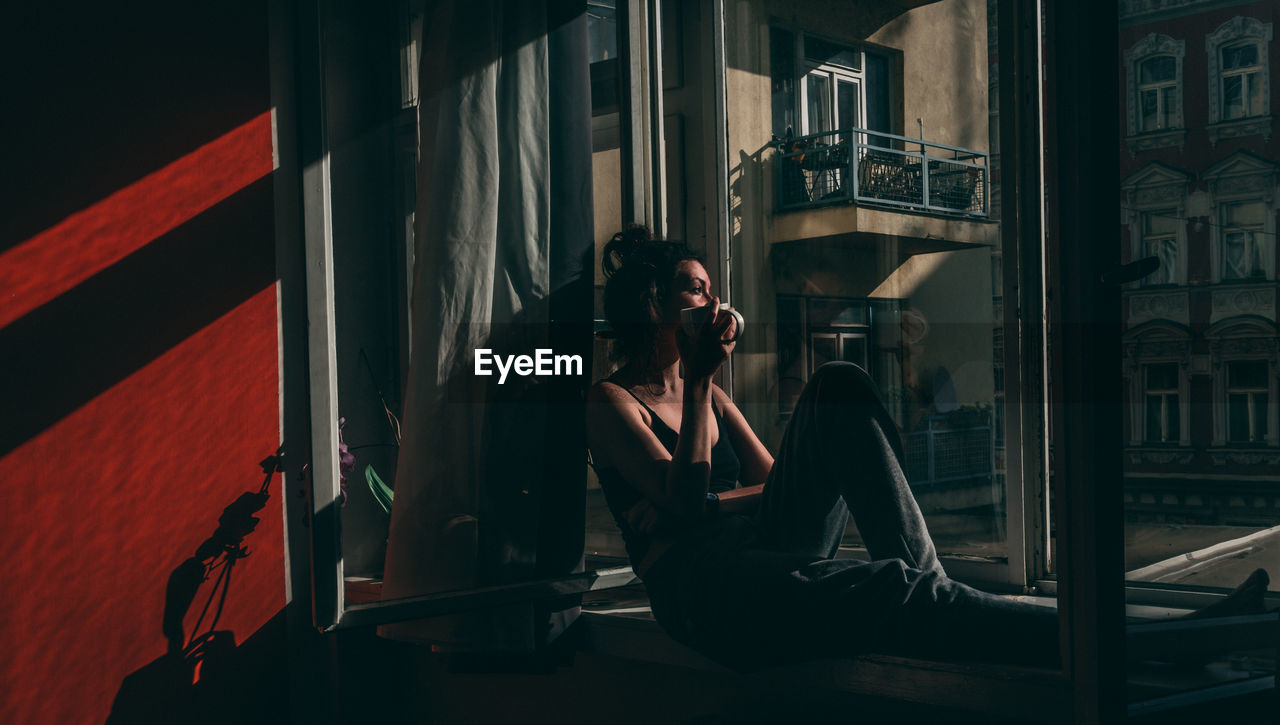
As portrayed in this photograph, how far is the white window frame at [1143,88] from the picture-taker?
1.69 meters

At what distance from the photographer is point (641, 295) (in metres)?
2.18

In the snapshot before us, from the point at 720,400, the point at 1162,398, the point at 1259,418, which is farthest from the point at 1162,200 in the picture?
the point at 720,400

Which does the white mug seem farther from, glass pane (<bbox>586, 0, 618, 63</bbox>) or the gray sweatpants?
glass pane (<bbox>586, 0, 618, 63</bbox>)

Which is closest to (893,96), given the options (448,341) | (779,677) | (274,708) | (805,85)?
(805,85)

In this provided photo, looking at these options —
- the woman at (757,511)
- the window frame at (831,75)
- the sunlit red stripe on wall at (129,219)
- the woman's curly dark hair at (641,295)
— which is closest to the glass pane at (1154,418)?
the woman at (757,511)

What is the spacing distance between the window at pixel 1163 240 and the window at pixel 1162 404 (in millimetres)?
207

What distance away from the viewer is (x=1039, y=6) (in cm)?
240

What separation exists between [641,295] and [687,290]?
3.8 inches

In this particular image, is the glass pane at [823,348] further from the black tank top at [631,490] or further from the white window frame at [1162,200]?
the black tank top at [631,490]

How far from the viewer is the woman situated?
1637 mm

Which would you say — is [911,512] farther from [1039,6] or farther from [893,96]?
[893,96]

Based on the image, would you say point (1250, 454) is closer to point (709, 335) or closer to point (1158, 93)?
point (1158, 93)

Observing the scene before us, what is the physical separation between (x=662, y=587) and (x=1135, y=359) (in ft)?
3.44

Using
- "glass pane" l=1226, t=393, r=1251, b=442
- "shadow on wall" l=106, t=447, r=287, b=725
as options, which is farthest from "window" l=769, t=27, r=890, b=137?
"shadow on wall" l=106, t=447, r=287, b=725
